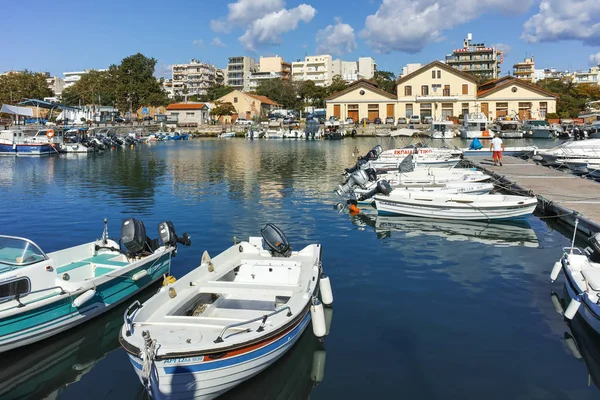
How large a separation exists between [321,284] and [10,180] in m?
30.0

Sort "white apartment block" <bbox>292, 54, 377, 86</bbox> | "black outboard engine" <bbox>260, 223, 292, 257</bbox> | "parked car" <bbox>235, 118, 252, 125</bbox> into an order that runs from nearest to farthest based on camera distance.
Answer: "black outboard engine" <bbox>260, 223, 292, 257</bbox>
"parked car" <bbox>235, 118, 252, 125</bbox>
"white apartment block" <bbox>292, 54, 377, 86</bbox>

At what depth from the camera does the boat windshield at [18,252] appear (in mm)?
9258

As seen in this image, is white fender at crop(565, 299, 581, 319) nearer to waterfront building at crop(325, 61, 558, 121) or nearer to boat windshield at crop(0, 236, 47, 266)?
boat windshield at crop(0, 236, 47, 266)

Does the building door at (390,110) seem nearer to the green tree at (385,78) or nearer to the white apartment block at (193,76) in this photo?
the green tree at (385,78)

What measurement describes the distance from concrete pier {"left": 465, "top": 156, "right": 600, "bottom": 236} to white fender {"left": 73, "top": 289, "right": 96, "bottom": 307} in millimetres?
13125

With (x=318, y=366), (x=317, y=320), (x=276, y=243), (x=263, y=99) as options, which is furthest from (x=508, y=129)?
(x=318, y=366)

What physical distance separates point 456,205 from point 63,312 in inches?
522

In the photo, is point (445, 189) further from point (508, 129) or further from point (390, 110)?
point (390, 110)

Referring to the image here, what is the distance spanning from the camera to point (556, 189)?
2200cm

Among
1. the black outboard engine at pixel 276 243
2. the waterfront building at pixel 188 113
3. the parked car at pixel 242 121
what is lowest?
the black outboard engine at pixel 276 243

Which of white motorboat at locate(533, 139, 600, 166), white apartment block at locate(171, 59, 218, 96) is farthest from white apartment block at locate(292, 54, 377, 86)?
white motorboat at locate(533, 139, 600, 166)

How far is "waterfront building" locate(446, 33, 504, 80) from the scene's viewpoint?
412ft

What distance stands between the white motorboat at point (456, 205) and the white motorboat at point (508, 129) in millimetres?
58296

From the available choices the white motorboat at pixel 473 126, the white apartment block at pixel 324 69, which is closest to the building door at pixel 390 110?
the white motorboat at pixel 473 126
